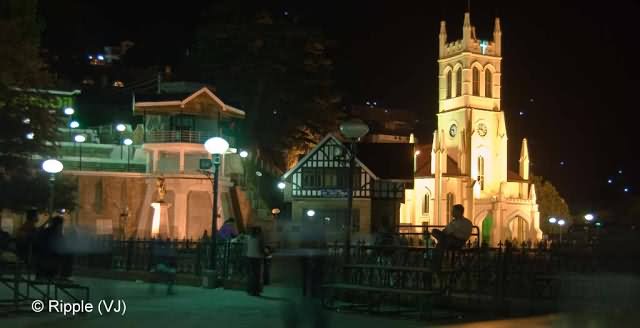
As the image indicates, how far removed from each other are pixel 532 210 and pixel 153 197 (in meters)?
38.0

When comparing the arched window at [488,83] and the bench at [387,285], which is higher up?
the arched window at [488,83]

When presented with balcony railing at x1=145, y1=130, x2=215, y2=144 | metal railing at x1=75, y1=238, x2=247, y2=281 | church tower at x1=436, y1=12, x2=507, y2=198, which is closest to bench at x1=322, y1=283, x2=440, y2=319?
metal railing at x1=75, y1=238, x2=247, y2=281

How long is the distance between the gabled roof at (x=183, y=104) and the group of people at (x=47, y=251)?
46783 mm

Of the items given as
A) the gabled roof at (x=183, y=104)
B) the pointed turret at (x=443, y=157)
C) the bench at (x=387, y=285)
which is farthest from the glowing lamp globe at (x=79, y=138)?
the bench at (x=387, y=285)

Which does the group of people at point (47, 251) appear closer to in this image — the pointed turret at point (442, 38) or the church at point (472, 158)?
the church at point (472, 158)

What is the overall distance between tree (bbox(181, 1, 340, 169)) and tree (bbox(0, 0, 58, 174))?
27140mm

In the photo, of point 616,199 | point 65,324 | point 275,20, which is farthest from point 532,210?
point 65,324

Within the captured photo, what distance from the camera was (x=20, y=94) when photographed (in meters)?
42.0

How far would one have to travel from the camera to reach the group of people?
50.1ft

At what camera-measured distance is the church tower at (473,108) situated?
8556 centimetres

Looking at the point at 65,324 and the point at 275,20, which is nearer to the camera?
the point at 65,324

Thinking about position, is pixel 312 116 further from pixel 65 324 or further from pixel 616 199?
pixel 65 324

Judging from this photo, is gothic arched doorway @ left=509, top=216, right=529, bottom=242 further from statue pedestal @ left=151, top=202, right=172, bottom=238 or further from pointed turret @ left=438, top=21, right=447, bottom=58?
statue pedestal @ left=151, top=202, right=172, bottom=238

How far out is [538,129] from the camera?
325 feet
